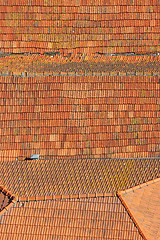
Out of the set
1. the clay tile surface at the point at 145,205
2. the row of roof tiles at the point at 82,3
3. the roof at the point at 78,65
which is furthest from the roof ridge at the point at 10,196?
the row of roof tiles at the point at 82,3

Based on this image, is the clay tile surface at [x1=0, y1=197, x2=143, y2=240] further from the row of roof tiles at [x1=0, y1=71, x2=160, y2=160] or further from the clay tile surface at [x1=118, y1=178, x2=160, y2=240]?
the row of roof tiles at [x1=0, y1=71, x2=160, y2=160]

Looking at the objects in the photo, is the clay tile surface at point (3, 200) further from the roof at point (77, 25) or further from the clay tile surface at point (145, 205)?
the roof at point (77, 25)

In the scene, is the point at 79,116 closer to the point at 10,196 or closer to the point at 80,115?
the point at 80,115

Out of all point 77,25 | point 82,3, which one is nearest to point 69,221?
point 77,25

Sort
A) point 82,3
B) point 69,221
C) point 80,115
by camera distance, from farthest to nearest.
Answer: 1. point 82,3
2. point 80,115
3. point 69,221

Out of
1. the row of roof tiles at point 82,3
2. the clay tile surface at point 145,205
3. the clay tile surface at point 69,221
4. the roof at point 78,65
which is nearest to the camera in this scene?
the clay tile surface at point 69,221

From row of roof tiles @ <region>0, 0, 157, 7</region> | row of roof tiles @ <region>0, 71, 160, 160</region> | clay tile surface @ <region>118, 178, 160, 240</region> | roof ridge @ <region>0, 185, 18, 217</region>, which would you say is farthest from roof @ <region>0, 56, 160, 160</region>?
row of roof tiles @ <region>0, 0, 157, 7</region>
